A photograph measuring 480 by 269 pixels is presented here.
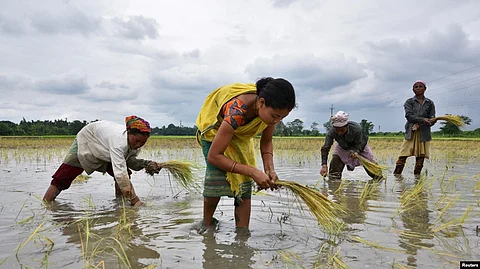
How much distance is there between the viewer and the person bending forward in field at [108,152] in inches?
138

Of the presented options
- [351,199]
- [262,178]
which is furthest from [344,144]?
[262,178]

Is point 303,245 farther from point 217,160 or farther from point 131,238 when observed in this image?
point 131,238

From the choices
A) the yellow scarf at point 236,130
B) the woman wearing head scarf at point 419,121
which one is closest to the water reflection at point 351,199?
the yellow scarf at point 236,130

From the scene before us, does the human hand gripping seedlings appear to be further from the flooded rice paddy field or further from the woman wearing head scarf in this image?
the woman wearing head scarf

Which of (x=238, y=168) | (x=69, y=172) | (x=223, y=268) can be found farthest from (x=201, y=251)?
(x=69, y=172)

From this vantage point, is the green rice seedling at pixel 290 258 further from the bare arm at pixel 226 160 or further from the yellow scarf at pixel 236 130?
the yellow scarf at pixel 236 130

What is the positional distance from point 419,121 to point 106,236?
4.89m

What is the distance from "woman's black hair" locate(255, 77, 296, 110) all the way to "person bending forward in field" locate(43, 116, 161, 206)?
5.38 ft

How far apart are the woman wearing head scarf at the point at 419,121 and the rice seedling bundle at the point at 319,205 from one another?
12.7ft

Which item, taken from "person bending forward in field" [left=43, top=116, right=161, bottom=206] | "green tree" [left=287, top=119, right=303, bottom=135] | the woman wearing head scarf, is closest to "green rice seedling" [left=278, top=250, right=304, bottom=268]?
"person bending forward in field" [left=43, top=116, right=161, bottom=206]

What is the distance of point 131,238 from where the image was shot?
8.78 feet

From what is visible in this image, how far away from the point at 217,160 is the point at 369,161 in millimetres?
3459

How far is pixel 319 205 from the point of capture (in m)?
2.58

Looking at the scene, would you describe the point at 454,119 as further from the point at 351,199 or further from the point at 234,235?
the point at 234,235
